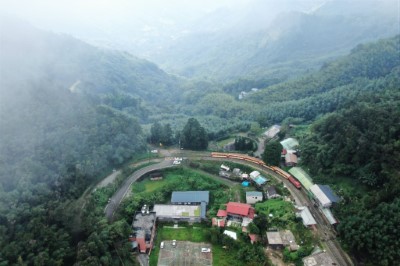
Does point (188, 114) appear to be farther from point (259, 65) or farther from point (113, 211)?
point (259, 65)

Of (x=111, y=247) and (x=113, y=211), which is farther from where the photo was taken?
(x=113, y=211)

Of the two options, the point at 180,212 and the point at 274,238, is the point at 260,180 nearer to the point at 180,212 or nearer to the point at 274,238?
the point at 274,238

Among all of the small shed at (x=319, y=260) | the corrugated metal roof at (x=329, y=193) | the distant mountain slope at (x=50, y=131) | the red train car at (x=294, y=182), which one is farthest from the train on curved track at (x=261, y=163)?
the distant mountain slope at (x=50, y=131)

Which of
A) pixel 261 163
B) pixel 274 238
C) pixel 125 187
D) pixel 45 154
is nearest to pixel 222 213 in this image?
pixel 274 238

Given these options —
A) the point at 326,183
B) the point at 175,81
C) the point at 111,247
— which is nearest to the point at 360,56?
the point at 326,183

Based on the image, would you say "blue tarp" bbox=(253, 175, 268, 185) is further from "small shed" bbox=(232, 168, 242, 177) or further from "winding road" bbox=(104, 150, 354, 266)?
"small shed" bbox=(232, 168, 242, 177)

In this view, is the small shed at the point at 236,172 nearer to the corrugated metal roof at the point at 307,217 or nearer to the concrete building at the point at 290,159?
the concrete building at the point at 290,159
